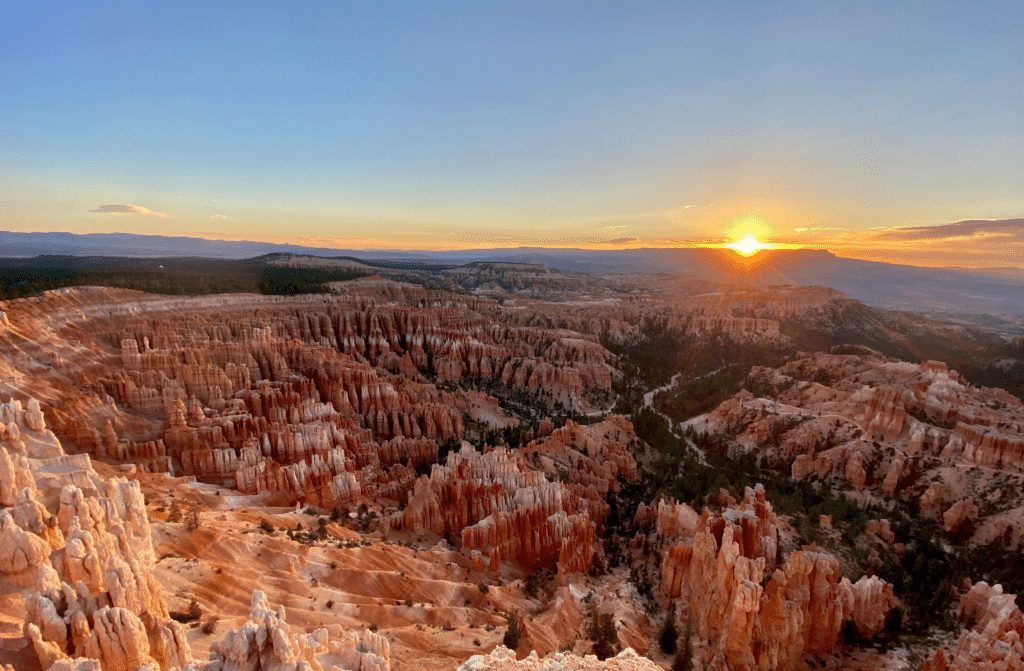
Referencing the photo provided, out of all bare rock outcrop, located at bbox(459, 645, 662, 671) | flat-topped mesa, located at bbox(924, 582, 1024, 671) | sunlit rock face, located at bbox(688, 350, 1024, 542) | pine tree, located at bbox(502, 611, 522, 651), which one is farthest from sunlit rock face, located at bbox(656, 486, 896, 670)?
sunlit rock face, located at bbox(688, 350, 1024, 542)

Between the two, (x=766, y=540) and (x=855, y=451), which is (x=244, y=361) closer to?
(x=766, y=540)

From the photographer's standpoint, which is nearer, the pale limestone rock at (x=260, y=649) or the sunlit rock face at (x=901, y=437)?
the pale limestone rock at (x=260, y=649)

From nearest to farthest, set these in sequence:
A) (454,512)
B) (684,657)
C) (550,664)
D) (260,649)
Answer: (260,649) → (550,664) → (684,657) → (454,512)

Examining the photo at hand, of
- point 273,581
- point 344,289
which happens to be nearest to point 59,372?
point 273,581

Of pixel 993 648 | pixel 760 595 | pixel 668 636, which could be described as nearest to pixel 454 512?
pixel 668 636

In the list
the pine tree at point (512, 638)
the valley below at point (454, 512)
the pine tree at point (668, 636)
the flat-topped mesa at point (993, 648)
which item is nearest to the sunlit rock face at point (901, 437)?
the valley below at point (454, 512)

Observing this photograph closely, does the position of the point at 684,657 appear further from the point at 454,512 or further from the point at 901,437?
the point at 901,437

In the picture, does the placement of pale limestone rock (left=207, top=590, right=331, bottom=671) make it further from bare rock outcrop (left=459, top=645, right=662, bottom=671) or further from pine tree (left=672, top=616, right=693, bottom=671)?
pine tree (left=672, top=616, right=693, bottom=671)

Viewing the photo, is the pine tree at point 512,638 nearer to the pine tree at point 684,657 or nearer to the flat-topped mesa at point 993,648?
the pine tree at point 684,657

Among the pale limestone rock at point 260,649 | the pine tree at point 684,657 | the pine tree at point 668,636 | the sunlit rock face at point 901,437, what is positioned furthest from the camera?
the sunlit rock face at point 901,437

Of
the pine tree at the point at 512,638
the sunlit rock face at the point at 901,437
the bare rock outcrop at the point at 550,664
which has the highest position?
the bare rock outcrop at the point at 550,664

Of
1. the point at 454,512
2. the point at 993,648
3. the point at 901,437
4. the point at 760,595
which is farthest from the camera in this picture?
the point at 901,437

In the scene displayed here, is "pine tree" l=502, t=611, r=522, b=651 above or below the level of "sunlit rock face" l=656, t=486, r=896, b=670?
above
